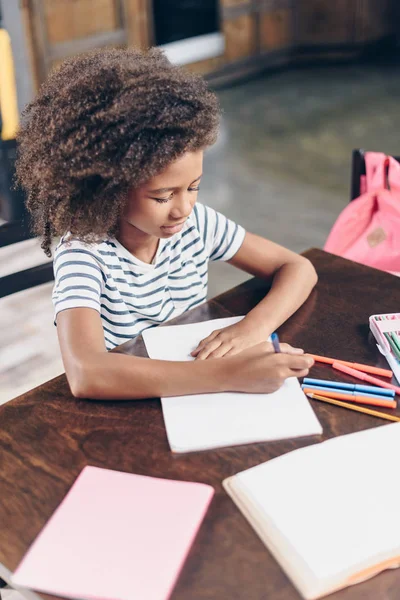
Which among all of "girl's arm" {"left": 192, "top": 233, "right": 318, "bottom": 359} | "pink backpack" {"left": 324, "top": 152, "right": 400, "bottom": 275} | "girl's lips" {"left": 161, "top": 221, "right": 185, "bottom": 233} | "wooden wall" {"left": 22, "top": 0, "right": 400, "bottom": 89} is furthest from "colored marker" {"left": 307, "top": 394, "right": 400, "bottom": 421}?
"wooden wall" {"left": 22, "top": 0, "right": 400, "bottom": 89}

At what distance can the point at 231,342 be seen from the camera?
106 centimetres

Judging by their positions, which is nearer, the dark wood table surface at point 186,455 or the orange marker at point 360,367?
the dark wood table surface at point 186,455

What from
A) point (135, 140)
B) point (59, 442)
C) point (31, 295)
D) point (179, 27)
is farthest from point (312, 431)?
point (179, 27)

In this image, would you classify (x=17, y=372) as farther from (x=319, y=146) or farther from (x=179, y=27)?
(x=179, y=27)

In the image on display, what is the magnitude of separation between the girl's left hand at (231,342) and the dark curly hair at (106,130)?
26 centimetres

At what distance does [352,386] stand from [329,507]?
23 centimetres

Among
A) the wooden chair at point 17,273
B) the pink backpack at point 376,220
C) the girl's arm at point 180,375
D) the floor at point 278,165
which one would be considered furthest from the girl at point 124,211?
the floor at point 278,165

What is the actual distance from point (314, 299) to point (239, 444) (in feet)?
1.35

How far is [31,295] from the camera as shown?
2.62 meters

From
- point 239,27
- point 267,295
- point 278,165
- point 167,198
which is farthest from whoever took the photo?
point 239,27

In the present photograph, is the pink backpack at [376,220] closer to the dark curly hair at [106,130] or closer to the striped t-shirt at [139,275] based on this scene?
the striped t-shirt at [139,275]

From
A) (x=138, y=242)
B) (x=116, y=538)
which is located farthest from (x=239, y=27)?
(x=116, y=538)

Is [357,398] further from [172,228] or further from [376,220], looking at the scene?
[376,220]

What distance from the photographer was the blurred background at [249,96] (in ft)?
7.89
